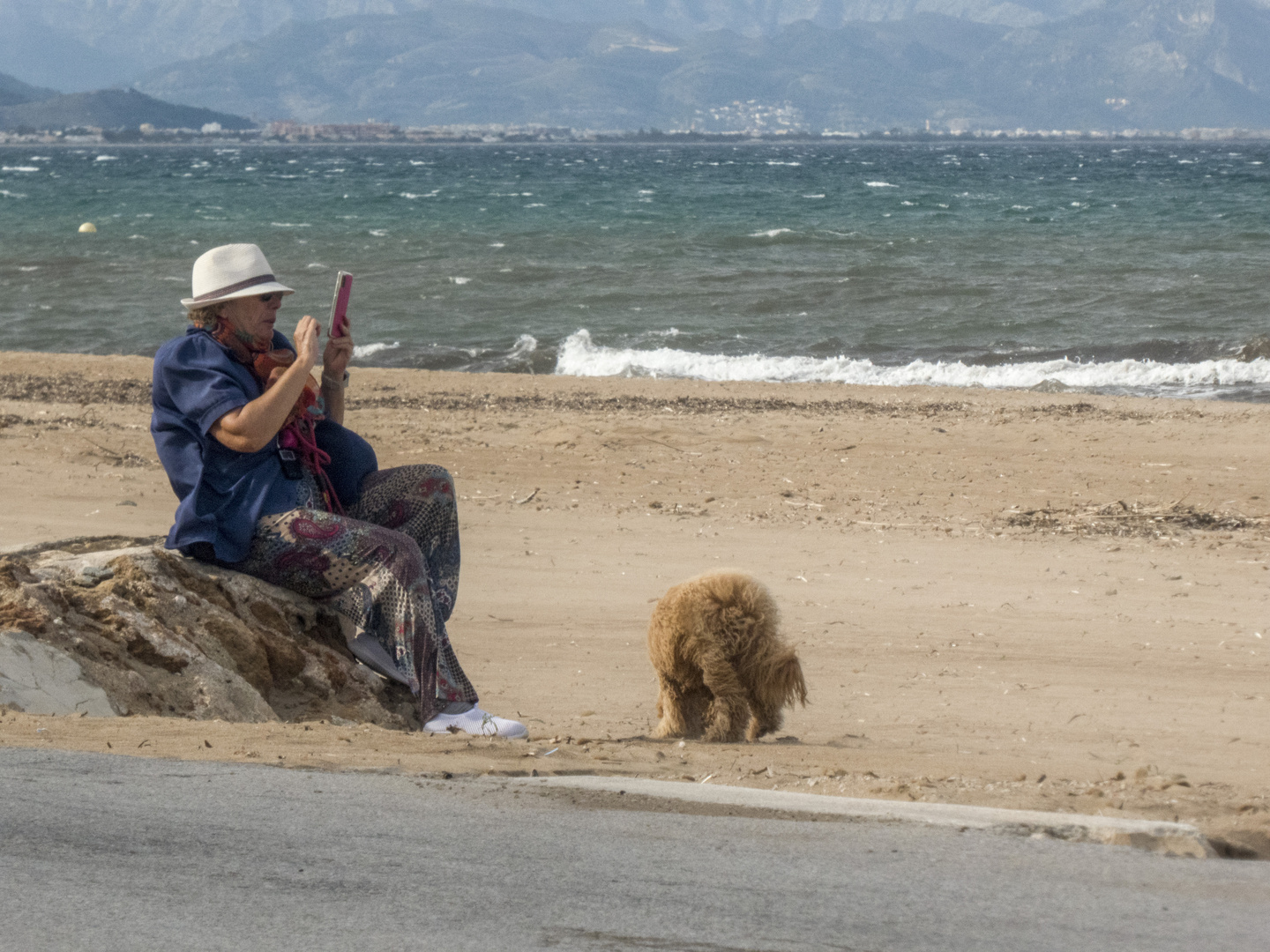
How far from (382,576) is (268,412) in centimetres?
68

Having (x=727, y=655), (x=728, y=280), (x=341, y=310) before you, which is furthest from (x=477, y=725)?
(x=728, y=280)

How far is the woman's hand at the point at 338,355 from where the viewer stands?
4.57 m

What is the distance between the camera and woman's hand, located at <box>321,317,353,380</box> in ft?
15.0

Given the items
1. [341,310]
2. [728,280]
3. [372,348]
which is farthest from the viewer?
[728,280]

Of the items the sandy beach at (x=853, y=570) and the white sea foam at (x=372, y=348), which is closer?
the sandy beach at (x=853, y=570)

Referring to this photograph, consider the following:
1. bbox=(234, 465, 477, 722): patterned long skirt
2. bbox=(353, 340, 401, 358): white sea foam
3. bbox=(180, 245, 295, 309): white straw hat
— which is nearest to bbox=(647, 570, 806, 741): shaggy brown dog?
bbox=(234, 465, 477, 722): patterned long skirt

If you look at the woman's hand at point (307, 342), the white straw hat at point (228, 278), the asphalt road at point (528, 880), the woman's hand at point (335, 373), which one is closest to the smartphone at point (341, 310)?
the woman's hand at point (335, 373)

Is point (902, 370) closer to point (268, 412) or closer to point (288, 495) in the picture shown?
point (288, 495)

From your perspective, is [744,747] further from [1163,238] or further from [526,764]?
[1163,238]

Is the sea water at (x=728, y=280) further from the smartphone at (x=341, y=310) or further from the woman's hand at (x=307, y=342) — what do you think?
the woman's hand at (x=307, y=342)

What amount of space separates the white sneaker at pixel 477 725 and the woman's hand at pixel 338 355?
1.27 metres

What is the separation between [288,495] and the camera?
432 cm

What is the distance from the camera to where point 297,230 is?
33188 millimetres

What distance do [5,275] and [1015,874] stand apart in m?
25.5
